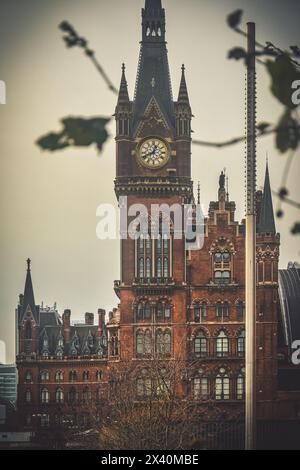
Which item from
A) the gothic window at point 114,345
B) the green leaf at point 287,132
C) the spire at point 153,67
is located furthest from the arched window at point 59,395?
the green leaf at point 287,132

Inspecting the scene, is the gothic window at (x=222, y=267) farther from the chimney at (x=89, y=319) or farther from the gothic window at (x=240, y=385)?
the chimney at (x=89, y=319)

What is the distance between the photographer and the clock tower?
2379 inches

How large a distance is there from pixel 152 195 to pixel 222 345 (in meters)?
7.47

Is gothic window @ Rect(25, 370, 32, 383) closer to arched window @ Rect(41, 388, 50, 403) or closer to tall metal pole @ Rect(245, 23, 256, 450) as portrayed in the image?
arched window @ Rect(41, 388, 50, 403)

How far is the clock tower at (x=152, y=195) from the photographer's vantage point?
6044cm

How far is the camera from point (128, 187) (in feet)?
198

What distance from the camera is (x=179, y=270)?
61.0 m

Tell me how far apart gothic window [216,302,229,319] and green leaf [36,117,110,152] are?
5455 cm

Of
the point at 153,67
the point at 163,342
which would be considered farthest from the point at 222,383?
the point at 153,67

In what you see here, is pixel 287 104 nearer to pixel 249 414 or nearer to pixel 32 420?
pixel 249 414

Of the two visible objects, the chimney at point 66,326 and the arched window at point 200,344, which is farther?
the chimney at point 66,326

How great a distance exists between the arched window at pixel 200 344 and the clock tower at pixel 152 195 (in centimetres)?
84

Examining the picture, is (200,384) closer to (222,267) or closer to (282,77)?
(222,267)

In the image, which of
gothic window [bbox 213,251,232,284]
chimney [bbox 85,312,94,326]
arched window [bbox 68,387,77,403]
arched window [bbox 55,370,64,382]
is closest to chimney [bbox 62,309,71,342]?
arched window [bbox 55,370,64,382]
